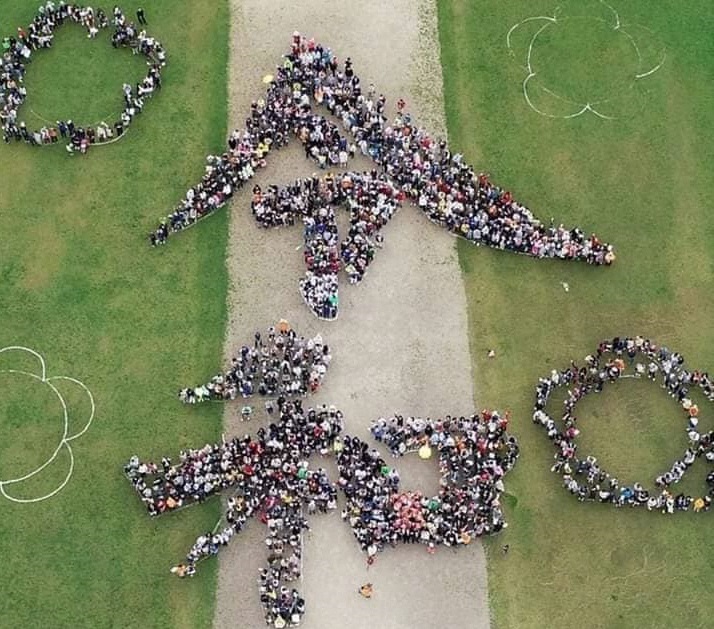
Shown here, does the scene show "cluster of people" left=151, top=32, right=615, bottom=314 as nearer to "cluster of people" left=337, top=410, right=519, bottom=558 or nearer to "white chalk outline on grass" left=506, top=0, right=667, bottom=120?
"white chalk outline on grass" left=506, top=0, right=667, bottom=120

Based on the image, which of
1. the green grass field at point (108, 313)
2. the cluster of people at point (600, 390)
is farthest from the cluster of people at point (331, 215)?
the cluster of people at point (600, 390)

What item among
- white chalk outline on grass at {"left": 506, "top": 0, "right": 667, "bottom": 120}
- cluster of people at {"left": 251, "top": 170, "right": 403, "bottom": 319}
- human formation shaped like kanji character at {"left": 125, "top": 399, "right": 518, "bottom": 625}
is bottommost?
human formation shaped like kanji character at {"left": 125, "top": 399, "right": 518, "bottom": 625}

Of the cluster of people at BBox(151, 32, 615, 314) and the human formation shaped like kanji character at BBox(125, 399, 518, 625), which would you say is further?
the cluster of people at BBox(151, 32, 615, 314)

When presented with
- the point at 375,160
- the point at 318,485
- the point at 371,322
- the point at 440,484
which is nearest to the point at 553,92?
the point at 375,160

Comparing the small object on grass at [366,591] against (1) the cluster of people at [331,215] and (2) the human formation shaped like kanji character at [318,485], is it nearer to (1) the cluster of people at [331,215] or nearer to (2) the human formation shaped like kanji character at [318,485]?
(2) the human formation shaped like kanji character at [318,485]

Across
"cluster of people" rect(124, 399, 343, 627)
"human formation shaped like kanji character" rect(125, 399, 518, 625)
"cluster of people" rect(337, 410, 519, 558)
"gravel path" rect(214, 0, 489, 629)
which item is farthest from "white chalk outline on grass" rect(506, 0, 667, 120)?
"cluster of people" rect(124, 399, 343, 627)

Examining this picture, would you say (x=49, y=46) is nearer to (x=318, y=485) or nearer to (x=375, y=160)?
(x=375, y=160)

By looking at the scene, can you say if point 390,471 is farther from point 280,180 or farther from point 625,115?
point 625,115
